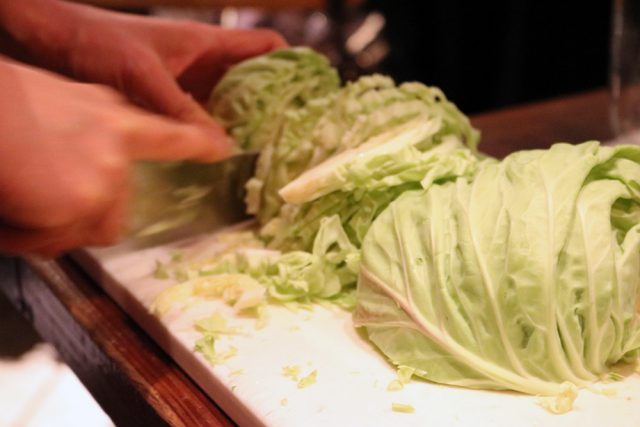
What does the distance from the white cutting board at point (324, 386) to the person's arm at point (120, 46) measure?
1.41ft

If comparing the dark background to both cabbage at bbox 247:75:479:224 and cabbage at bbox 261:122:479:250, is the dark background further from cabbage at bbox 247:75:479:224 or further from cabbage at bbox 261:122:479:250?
cabbage at bbox 261:122:479:250

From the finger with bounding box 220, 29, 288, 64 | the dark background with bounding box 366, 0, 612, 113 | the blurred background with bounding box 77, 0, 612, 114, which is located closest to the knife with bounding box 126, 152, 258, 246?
the finger with bounding box 220, 29, 288, 64

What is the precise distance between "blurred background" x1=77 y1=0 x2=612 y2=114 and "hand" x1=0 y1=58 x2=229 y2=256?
3.18 meters

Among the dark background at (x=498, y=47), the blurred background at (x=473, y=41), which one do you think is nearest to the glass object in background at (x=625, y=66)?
the blurred background at (x=473, y=41)

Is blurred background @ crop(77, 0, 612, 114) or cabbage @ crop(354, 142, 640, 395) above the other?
cabbage @ crop(354, 142, 640, 395)

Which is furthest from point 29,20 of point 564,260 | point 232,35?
point 564,260

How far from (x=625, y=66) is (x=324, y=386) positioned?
1987 millimetres

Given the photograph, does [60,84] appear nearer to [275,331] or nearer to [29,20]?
[275,331]

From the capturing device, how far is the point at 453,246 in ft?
3.67

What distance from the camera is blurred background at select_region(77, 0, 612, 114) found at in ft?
14.1

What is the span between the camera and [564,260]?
1038 millimetres

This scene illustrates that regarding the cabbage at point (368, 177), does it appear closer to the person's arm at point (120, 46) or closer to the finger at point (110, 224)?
the person's arm at point (120, 46)

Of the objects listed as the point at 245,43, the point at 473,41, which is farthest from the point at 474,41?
the point at 245,43

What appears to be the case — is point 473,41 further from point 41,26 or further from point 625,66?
point 41,26
